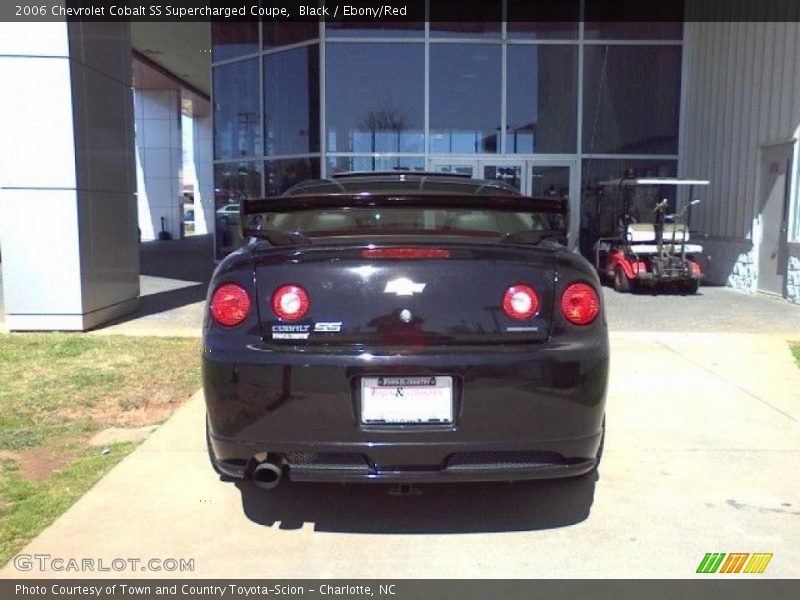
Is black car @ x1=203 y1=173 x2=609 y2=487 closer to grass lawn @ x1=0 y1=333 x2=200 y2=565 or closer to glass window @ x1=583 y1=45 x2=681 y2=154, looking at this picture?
grass lawn @ x1=0 y1=333 x2=200 y2=565

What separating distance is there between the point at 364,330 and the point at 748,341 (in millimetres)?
6059

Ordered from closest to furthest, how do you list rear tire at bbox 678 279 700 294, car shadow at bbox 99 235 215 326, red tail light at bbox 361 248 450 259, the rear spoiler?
red tail light at bbox 361 248 450 259, the rear spoiler, car shadow at bbox 99 235 215 326, rear tire at bbox 678 279 700 294

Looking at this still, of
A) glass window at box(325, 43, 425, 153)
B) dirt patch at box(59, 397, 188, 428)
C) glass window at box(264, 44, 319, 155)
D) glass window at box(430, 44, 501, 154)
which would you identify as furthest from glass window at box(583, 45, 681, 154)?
dirt patch at box(59, 397, 188, 428)

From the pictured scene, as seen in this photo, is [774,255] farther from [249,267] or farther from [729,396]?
[249,267]

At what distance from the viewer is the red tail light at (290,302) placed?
3.10 meters

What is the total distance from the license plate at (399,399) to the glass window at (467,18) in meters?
12.7

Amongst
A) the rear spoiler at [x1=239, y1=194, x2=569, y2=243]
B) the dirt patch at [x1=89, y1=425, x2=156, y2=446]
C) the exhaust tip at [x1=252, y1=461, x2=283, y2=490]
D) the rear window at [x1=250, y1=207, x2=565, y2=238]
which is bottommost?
the dirt patch at [x1=89, y1=425, x2=156, y2=446]

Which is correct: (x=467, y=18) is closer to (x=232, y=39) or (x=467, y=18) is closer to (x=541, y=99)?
(x=541, y=99)

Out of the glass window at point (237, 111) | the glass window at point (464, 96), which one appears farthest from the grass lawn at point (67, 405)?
the glass window at point (237, 111)

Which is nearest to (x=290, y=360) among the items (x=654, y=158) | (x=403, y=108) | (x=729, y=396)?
(x=729, y=396)

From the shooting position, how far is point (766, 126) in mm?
11547

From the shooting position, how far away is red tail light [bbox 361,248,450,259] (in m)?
3.13

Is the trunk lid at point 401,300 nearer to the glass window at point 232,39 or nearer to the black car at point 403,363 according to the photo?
the black car at point 403,363

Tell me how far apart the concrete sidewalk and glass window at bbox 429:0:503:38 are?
1132 centimetres
